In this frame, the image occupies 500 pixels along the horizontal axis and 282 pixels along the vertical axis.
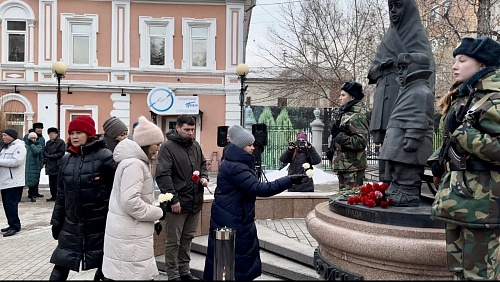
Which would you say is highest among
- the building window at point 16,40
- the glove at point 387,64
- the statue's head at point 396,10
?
the building window at point 16,40

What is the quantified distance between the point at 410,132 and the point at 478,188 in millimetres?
1331

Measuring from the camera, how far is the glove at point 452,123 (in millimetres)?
3596

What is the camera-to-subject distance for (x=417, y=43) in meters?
5.40

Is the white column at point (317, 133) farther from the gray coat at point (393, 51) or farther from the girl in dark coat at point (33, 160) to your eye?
the gray coat at point (393, 51)

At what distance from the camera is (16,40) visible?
21641mm

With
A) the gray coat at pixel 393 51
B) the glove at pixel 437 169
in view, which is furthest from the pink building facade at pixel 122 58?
the glove at pixel 437 169

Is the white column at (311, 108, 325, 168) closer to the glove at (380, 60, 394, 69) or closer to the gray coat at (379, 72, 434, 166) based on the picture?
the glove at (380, 60, 394, 69)

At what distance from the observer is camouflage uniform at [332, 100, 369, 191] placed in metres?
6.43

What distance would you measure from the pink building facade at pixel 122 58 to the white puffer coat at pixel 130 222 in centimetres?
1710

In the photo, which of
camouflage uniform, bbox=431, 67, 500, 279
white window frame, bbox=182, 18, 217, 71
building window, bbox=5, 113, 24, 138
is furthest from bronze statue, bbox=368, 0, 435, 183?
building window, bbox=5, 113, 24, 138

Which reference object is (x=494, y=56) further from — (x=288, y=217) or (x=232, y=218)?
(x=288, y=217)

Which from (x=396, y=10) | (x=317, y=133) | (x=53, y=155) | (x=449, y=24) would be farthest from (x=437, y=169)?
(x=317, y=133)

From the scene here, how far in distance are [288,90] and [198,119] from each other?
10.3 metres

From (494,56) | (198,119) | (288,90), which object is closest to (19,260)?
(494,56)
